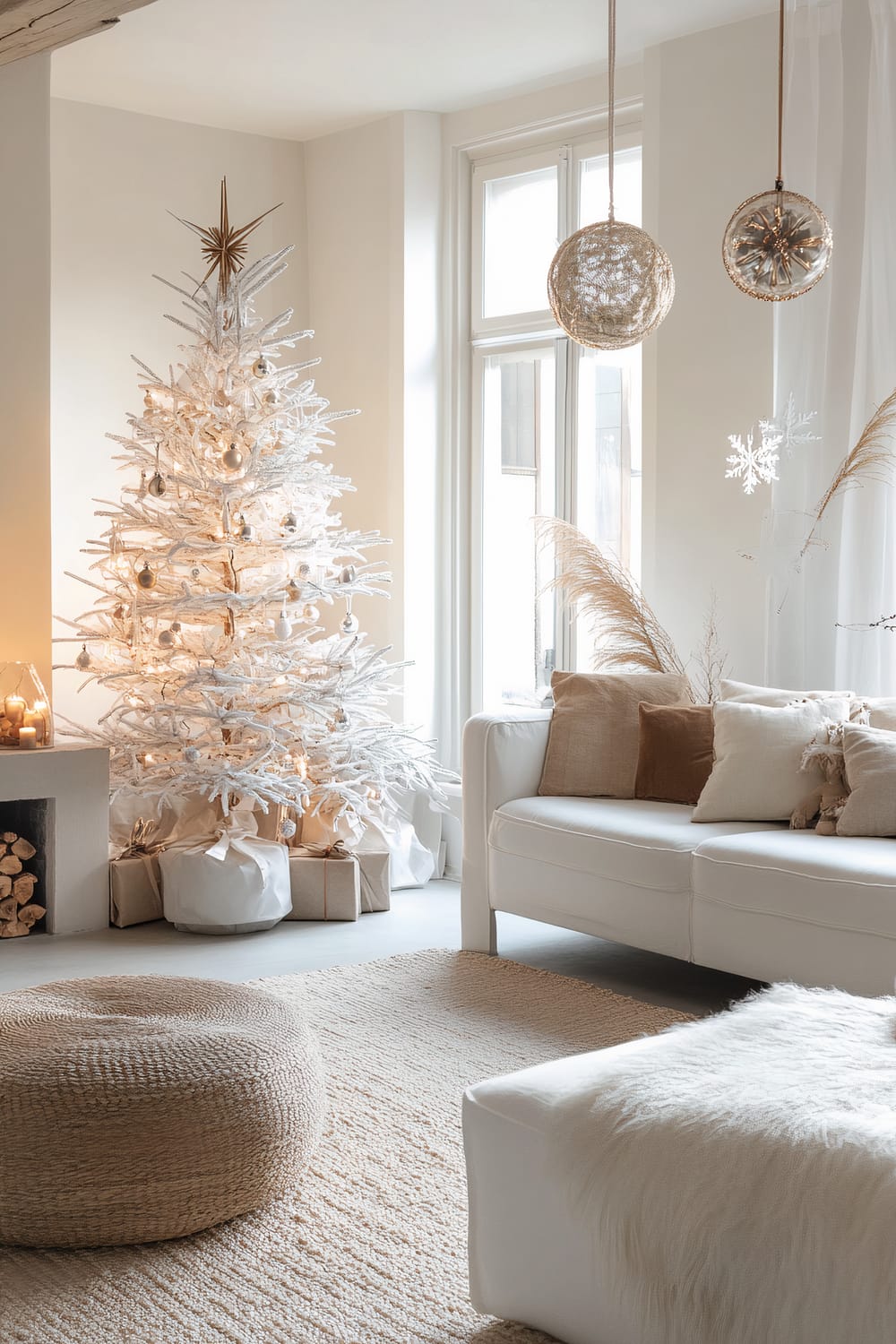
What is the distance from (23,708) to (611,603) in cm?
202

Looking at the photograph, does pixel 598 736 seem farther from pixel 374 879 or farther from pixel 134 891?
pixel 134 891

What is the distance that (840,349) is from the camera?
14.3ft

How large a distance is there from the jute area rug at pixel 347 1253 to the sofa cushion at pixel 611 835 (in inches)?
16.1

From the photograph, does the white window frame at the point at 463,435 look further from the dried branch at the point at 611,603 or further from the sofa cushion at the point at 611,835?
the sofa cushion at the point at 611,835

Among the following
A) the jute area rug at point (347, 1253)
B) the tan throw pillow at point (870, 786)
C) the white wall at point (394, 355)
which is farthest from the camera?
the white wall at point (394, 355)

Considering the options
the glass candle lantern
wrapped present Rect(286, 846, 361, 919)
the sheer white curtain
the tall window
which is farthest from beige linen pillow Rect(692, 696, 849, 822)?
the glass candle lantern

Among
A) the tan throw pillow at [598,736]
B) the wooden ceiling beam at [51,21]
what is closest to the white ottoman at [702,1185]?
the tan throw pillow at [598,736]

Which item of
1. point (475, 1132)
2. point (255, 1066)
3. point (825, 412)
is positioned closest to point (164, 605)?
point (825, 412)

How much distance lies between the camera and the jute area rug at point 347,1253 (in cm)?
201

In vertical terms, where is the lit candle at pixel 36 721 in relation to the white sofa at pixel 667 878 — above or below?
above

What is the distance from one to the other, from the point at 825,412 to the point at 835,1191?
10.8 feet

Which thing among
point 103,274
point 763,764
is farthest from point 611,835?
point 103,274

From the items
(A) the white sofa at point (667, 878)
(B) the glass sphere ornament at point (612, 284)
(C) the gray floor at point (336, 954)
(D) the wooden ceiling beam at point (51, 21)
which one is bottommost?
(C) the gray floor at point (336, 954)

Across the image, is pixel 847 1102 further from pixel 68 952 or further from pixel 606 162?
pixel 606 162
